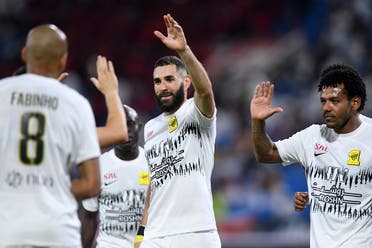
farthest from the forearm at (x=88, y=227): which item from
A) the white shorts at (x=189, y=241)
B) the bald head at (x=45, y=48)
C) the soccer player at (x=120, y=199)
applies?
the bald head at (x=45, y=48)

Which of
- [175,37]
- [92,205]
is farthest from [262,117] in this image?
[92,205]

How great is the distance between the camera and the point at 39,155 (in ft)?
15.6

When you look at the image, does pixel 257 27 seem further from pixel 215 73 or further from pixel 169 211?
pixel 169 211

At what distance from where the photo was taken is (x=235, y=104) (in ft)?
51.5

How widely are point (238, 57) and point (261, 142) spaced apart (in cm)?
1063

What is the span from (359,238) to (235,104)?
9.58m

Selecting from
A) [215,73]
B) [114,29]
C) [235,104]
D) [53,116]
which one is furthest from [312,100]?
[53,116]

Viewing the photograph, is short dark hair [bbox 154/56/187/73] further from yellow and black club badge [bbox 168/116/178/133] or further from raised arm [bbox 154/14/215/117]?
raised arm [bbox 154/14/215/117]

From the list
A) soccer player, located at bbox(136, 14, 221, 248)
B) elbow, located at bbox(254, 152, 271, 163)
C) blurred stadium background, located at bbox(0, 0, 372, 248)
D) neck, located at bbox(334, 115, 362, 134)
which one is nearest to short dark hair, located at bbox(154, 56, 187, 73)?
soccer player, located at bbox(136, 14, 221, 248)

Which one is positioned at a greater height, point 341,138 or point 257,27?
point 257,27

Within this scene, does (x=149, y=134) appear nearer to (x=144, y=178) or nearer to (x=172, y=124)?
(x=172, y=124)

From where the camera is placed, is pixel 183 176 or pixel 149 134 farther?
pixel 149 134

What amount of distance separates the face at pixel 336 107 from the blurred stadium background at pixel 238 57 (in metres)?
5.92

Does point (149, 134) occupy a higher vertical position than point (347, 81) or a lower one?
lower
